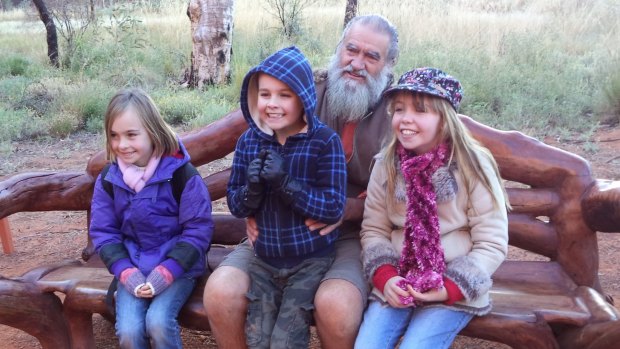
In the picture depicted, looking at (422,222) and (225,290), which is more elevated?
(422,222)

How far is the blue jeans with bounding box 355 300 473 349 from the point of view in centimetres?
246

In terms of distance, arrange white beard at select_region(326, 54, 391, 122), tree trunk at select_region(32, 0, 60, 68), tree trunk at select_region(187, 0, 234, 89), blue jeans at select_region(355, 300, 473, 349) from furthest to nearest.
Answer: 1. tree trunk at select_region(32, 0, 60, 68)
2. tree trunk at select_region(187, 0, 234, 89)
3. white beard at select_region(326, 54, 391, 122)
4. blue jeans at select_region(355, 300, 473, 349)

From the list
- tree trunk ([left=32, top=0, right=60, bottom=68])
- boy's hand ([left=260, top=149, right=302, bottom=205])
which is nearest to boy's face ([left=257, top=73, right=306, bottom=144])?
boy's hand ([left=260, top=149, right=302, bottom=205])

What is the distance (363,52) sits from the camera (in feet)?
10.0

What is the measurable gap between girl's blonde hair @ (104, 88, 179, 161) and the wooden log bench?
0.50 metres

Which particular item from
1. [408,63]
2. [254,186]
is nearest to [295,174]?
[254,186]

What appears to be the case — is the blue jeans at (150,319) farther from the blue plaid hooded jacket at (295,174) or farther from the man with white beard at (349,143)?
the blue plaid hooded jacket at (295,174)

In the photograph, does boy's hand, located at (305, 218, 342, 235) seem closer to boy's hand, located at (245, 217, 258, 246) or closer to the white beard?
boy's hand, located at (245, 217, 258, 246)

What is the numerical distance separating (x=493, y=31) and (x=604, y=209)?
8.70 meters

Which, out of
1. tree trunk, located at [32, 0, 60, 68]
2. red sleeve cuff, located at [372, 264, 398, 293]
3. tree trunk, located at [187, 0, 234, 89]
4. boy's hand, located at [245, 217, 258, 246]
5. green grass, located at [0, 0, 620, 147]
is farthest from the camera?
tree trunk, located at [32, 0, 60, 68]

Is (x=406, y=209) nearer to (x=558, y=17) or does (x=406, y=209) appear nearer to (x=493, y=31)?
(x=493, y=31)

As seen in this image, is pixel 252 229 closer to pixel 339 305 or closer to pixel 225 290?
pixel 225 290

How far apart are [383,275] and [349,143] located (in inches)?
30.0

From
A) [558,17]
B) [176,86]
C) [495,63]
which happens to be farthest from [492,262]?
[558,17]
